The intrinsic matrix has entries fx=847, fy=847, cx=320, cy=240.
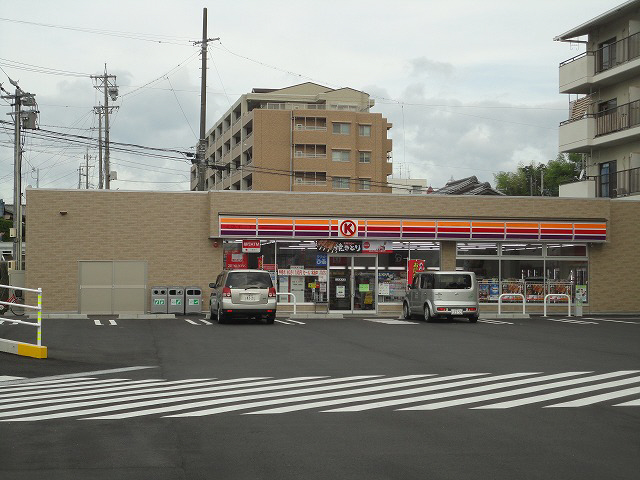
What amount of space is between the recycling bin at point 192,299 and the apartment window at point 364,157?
4534cm

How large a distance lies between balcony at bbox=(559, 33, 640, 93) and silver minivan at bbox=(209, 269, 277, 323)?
2063 cm

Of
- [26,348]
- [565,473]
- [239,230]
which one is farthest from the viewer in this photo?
[239,230]

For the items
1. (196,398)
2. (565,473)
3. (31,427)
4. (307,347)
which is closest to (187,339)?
(307,347)

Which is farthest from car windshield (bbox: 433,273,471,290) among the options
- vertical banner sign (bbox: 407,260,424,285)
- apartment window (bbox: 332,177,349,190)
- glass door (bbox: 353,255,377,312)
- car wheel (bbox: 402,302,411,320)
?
apartment window (bbox: 332,177,349,190)

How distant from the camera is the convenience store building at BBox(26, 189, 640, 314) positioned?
31648 mm

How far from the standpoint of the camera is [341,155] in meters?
→ 74.0

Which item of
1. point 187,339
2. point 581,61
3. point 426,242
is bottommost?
point 187,339

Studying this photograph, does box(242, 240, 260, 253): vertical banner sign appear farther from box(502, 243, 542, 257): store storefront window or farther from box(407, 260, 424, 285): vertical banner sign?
box(502, 243, 542, 257): store storefront window

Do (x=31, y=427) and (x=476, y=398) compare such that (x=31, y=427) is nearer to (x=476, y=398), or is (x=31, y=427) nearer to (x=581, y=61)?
(x=476, y=398)

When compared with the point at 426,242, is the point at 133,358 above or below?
below

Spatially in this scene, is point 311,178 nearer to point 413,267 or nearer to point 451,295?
point 413,267

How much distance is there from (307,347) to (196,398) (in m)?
7.82

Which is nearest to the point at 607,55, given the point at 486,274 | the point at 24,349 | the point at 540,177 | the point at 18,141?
the point at 486,274

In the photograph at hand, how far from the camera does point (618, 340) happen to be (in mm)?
20750
